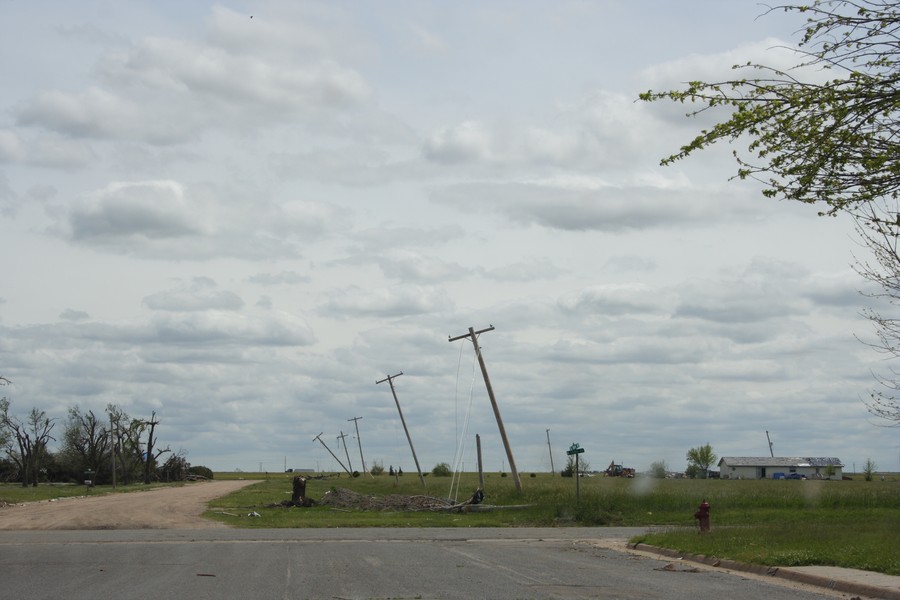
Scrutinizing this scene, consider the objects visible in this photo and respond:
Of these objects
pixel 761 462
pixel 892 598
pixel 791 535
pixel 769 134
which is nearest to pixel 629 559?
pixel 791 535

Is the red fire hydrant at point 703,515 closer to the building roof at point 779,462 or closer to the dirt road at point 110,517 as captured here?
the dirt road at point 110,517

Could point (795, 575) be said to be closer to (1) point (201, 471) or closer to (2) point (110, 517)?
(2) point (110, 517)

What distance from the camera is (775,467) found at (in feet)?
497

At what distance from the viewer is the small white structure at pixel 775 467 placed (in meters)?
146

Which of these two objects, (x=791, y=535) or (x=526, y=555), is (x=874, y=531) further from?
(x=526, y=555)

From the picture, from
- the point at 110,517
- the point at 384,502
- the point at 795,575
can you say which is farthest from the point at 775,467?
the point at 795,575

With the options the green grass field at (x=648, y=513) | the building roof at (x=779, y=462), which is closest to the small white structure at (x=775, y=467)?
the building roof at (x=779, y=462)

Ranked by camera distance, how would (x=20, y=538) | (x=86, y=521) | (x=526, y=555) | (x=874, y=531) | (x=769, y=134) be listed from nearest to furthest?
(x=769, y=134) → (x=526, y=555) → (x=874, y=531) → (x=20, y=538) → (x=86, y=521)

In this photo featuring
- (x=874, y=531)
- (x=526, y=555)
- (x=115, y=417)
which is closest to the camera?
(x=526, y=555)

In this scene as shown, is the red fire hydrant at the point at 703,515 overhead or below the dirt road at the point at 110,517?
overhead

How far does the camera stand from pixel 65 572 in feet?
56.3

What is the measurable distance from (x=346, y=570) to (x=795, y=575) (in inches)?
298

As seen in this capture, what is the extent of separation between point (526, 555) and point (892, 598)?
30.4 ft

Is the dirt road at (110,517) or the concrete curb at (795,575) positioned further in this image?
the dirt road at (110,517)
